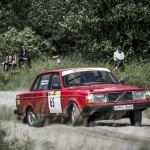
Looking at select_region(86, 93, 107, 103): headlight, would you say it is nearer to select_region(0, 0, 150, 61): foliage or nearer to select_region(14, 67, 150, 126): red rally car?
select_region(14, 67, 150, 126): red rally car

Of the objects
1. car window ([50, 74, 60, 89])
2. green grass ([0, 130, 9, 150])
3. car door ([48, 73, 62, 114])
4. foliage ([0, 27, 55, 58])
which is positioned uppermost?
foliage ([0, 27, 55, 58])

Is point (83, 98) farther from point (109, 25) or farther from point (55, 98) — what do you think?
point (109, 25)

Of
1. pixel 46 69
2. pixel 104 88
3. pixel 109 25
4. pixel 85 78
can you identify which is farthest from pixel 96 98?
pixel 109 25

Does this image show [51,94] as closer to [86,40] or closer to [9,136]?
[9,136]

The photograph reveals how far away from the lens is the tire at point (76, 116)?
1144 centimetres

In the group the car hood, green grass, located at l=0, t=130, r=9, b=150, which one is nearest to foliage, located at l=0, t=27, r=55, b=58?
the car hood

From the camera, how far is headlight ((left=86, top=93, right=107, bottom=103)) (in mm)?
11672

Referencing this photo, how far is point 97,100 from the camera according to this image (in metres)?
11.7

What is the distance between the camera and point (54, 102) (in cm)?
1279

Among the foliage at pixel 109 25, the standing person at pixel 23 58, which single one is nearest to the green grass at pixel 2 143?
the standing person at pixel 23 58

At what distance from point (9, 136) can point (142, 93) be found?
17.8 ft

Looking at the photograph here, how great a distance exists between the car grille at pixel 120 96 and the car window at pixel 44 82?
221cm

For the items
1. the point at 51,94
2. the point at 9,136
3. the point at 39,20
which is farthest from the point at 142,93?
the point at 39,20

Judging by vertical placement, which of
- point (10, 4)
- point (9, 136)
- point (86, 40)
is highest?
point (10, 4)
